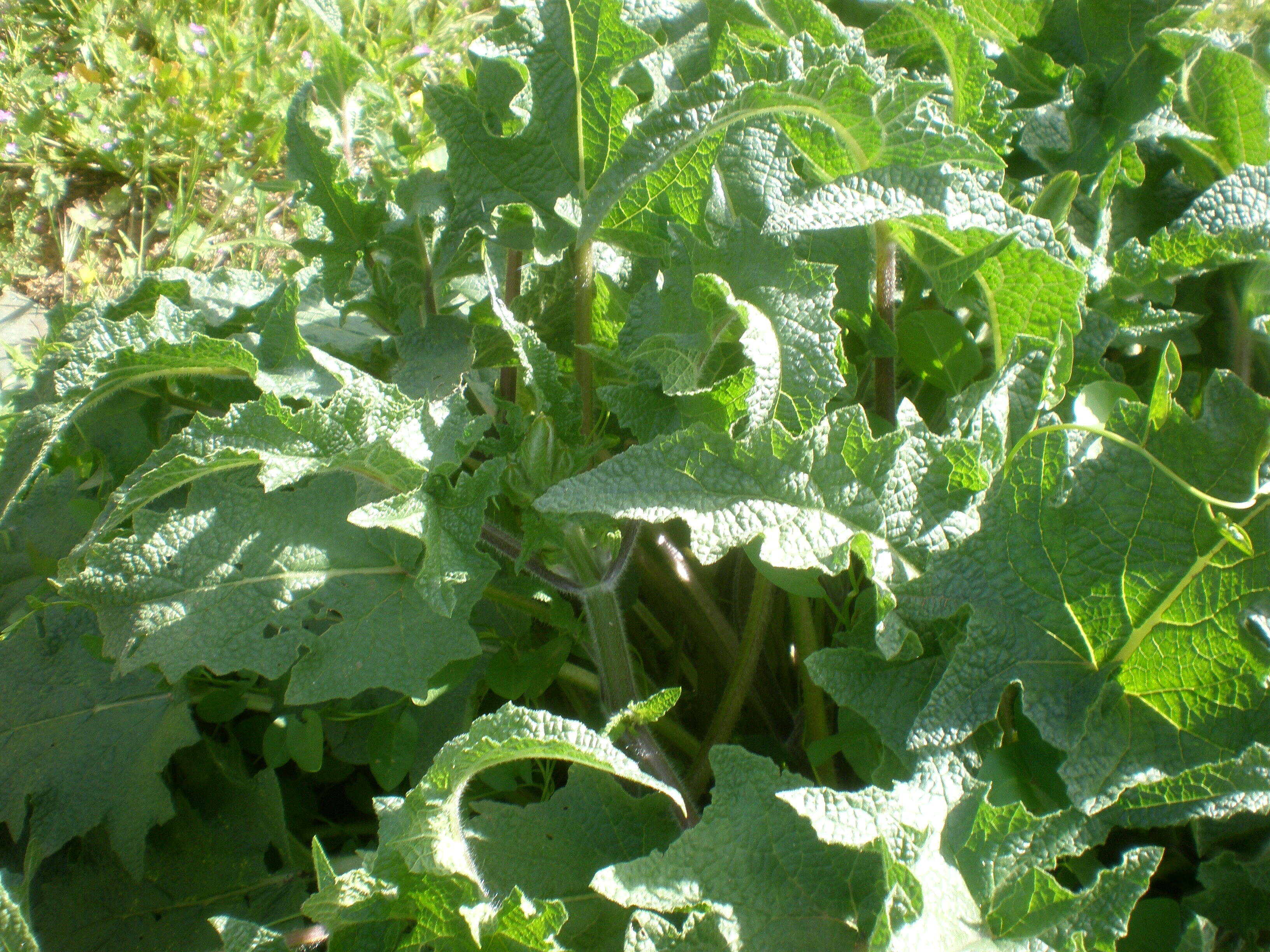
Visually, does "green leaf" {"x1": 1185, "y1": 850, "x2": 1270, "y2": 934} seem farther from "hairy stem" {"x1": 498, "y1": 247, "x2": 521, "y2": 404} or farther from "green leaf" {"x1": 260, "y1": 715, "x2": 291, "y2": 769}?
"green leaf" {"x1": 260, "y1": 715, "x2": 291, "y2": 769}

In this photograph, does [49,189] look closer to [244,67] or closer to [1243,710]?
[244,67]

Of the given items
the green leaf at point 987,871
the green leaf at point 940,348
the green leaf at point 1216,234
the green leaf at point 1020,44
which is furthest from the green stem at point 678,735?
the green leaf at point 1020,44

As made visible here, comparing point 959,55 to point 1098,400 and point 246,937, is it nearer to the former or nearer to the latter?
point 1098,400

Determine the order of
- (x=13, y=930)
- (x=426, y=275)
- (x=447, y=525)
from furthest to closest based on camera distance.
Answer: (x=426, y=275), (x=447, y=525), (x=13, y=930)

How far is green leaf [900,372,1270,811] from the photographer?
914 millimetres

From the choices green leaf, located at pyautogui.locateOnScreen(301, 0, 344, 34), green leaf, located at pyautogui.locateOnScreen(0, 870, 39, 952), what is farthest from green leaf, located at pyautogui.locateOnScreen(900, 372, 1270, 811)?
green leaf, located at pyautogui.locateOnScreen(301, 0, 344, 34)

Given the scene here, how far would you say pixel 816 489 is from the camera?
0.93 metres

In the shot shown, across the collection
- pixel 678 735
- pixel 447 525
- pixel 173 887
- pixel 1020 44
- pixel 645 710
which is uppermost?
pixel 1020 44

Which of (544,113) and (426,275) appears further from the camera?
(426,275)

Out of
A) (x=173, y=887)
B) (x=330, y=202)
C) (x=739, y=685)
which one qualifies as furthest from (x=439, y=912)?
(x=330, y=202)

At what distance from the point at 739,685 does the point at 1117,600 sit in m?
0.46

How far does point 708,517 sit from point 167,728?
0.81 metres

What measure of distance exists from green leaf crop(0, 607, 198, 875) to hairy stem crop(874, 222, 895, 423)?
3.16ft

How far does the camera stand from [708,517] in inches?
35.4
